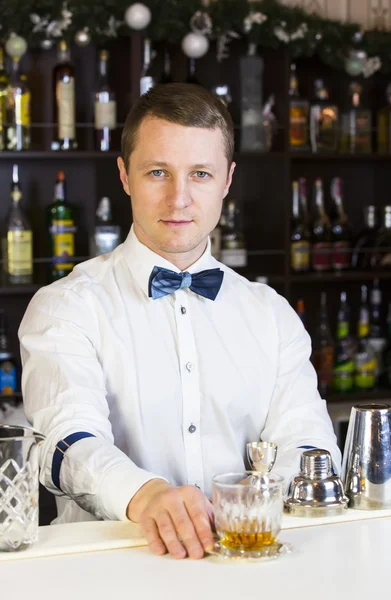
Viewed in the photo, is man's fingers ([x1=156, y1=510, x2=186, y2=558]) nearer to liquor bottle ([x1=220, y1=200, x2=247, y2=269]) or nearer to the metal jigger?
the metal jigger

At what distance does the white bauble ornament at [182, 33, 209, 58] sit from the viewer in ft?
10.3

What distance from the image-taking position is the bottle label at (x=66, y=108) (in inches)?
125

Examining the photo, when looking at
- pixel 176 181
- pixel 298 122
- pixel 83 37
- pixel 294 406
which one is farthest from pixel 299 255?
pixel 176 181

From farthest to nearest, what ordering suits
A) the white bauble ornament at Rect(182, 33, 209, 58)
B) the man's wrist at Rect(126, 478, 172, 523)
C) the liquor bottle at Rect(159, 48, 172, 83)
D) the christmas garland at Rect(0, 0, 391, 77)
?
the liquor bottle at Rect(159, 48, 172, 83) → the white bauble ornament at Rect(182, 33, 209, 58) → the christmas garland at Rect(0, 0, 391, 77) → the man's wrist at Rect(126, 478, 172, 523)

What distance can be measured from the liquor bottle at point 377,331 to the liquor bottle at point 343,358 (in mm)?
111

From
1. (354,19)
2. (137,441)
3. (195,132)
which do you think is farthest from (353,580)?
(354,19)

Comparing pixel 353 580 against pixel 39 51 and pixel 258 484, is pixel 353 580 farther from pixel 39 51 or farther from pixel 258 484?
pixel 39 51

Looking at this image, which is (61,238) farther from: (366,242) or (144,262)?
(144,262)

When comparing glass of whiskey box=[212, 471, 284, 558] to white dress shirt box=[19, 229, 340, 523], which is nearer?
glass of whiskey box=[212, 471, 284, 558]

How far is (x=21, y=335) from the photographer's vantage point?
177 cm

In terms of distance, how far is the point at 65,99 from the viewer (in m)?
3.17

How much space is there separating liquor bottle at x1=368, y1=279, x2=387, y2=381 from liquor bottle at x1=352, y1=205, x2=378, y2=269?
100 mm

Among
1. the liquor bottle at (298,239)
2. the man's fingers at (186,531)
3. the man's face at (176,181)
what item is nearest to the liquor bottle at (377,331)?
the liquor bottle at (298,239)

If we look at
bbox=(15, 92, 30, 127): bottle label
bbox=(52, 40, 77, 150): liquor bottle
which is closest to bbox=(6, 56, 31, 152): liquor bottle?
bbox=(15, 92, 30, 127): bottle label
